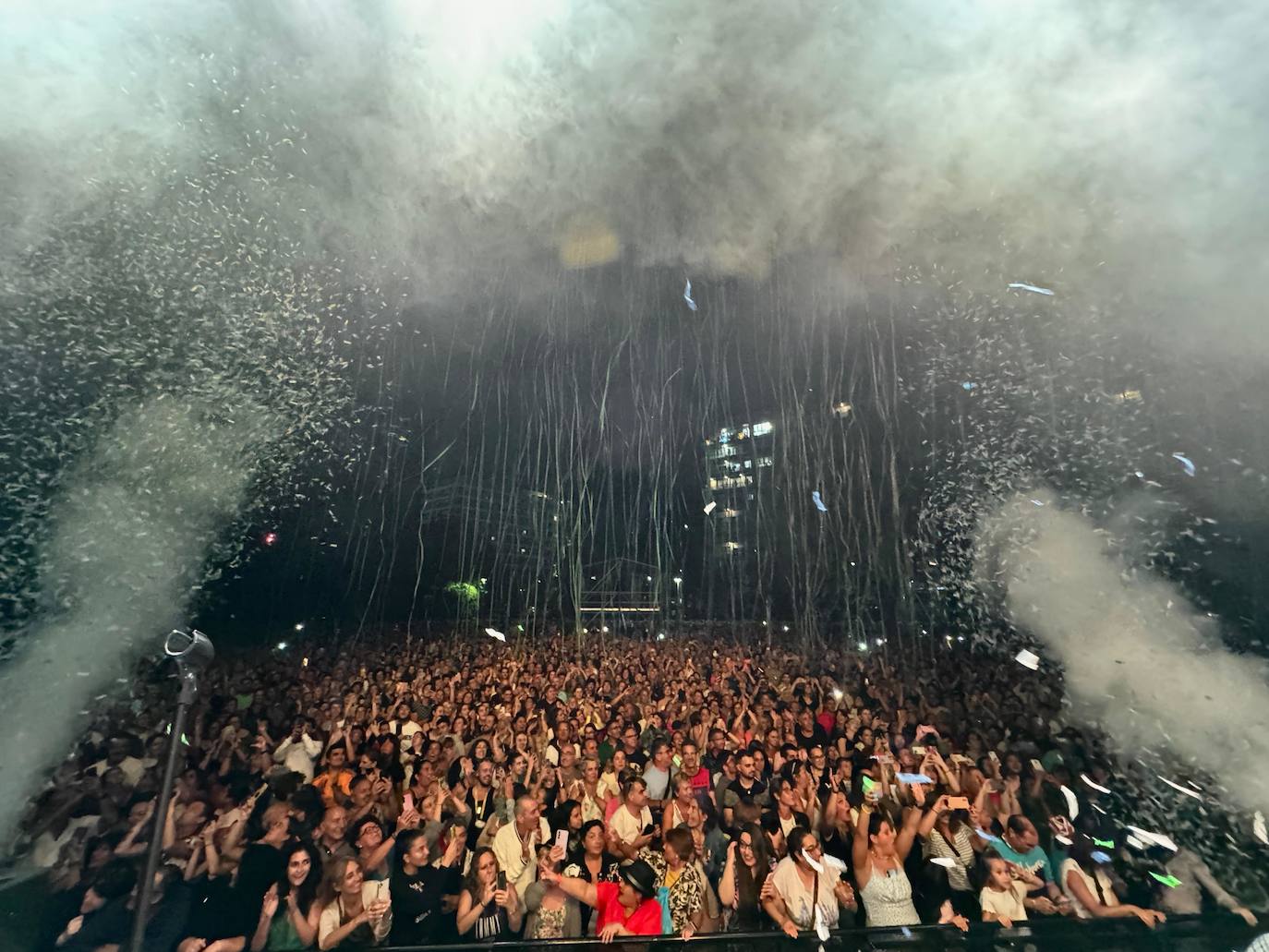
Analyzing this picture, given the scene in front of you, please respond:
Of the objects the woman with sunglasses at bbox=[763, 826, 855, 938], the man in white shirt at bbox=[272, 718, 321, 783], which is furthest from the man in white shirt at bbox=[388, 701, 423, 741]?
the woman with sunglasses at bbox=[763, 826, 855, 938]

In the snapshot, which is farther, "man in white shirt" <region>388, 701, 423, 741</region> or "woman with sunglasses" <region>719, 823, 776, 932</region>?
"man in white shirt" <region>388, 701, 423, 741</region>

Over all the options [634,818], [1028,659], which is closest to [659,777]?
[634,818]

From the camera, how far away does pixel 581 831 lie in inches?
193

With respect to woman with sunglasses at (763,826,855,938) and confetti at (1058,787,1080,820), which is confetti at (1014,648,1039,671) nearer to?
confetti at (1058,787,1080,820)

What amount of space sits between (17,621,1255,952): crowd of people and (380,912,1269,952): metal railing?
101 mm

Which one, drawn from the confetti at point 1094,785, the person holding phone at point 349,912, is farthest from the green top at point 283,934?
the confetti at point 1094,785

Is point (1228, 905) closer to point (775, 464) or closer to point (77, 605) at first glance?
point (77, 605)

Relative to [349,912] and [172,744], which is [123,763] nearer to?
[172,744]

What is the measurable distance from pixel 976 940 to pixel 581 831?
2.89 meters

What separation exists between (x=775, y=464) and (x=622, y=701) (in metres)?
58.8

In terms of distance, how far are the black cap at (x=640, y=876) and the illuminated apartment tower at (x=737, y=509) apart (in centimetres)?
3354

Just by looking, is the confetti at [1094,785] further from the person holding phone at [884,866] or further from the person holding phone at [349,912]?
the person holding phone at [349,912]

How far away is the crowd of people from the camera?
4.21m

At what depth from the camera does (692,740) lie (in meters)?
6.82
